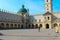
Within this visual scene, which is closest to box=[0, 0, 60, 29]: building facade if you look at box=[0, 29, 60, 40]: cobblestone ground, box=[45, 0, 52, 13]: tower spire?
box=[45, 0, 52, 13]: tower spire

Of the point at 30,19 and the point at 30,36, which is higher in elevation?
the point at 30,19

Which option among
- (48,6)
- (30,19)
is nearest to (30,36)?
(48,6)

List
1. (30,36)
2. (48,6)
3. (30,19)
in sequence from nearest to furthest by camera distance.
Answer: (30,36), (48,6), (30,19)

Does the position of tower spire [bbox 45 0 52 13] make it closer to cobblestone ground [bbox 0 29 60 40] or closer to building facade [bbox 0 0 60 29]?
building facade [bbox 0 0 60 29]

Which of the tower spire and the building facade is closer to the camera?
the building facade

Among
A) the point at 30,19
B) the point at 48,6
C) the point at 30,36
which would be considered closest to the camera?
the point at 30,36

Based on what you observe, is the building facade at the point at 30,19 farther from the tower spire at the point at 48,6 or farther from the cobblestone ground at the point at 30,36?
the cobblestone ground at the point at 30,36

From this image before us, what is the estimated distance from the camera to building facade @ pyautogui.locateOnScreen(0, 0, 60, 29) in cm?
5391

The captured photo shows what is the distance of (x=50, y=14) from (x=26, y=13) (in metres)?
14.4

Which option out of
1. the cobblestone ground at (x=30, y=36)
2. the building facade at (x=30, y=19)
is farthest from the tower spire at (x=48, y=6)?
the cobblestone ground at (x=30, y=36)

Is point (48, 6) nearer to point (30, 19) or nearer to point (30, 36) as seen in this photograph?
point (30, 19)

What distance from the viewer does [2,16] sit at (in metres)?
52.2

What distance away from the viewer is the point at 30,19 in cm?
6800

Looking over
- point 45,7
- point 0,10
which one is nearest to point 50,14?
point 45,7
